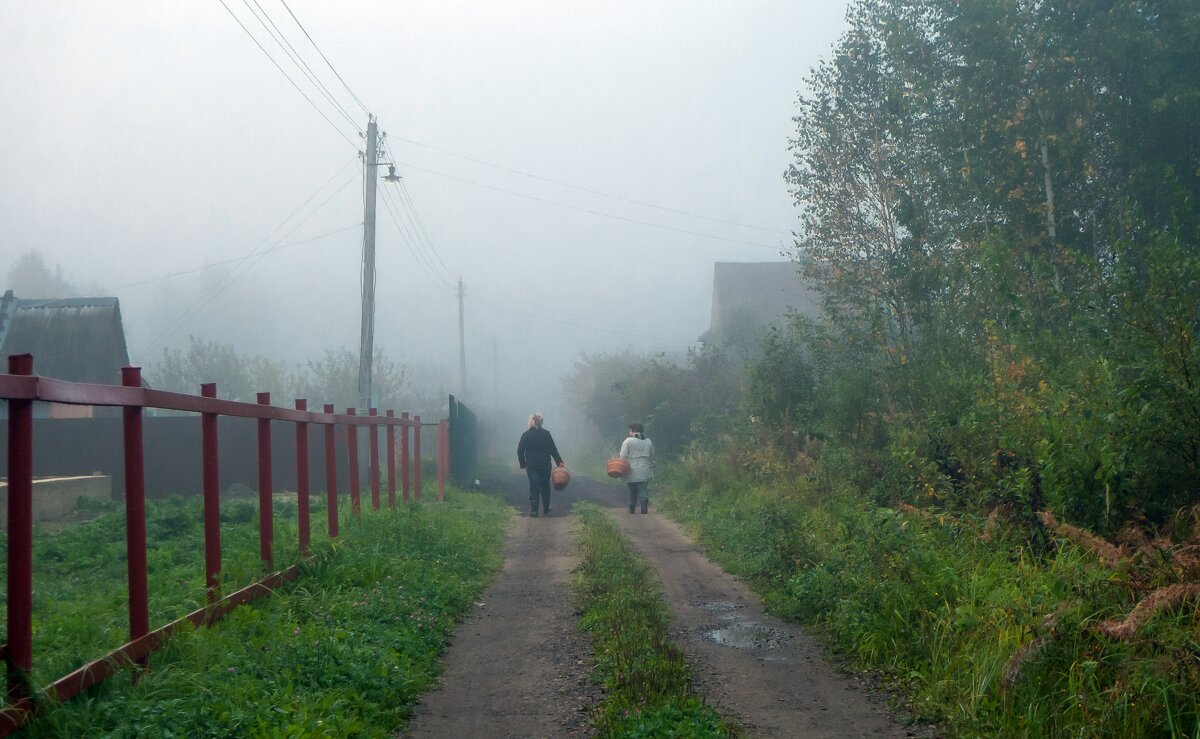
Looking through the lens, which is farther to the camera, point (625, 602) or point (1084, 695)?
point (625, 602)

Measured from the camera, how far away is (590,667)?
19.8 feet

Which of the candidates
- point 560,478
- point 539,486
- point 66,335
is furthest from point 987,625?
point 66,335

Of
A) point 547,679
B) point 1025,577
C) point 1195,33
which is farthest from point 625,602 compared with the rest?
point 1195,33

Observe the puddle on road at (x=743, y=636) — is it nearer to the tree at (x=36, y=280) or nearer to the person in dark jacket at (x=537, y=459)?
the person in dark jacket at (x=537, y=459)

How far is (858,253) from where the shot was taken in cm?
2175

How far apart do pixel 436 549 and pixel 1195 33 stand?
45.3 ft

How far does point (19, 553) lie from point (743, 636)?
468cm

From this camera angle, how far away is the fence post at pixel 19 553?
3.75 meters

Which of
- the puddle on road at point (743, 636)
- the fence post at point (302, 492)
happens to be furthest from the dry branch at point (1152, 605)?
the fence post at point (302, 492)

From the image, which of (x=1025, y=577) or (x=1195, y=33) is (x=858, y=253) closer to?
(x=1195, y=33)

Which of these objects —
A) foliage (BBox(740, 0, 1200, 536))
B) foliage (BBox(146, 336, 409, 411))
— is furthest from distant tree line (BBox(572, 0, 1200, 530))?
foliage (BBox(146, 336, 409, 411))

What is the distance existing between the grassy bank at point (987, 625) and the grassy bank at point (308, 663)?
2.71 metres

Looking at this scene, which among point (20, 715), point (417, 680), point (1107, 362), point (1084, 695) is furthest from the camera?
point (1107, 362)

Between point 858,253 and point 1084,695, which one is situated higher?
point 858,253
